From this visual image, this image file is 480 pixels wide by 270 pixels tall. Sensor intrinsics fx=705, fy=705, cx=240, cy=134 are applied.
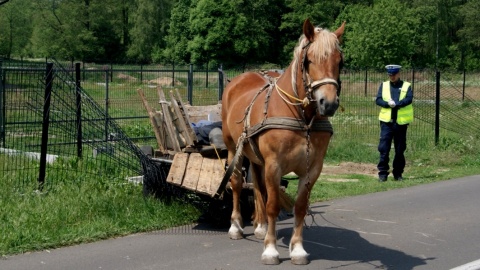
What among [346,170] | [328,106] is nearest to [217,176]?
[328,106]

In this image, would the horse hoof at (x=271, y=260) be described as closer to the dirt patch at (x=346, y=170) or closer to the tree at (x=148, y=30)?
the dirt patch at (x=346, y=170)

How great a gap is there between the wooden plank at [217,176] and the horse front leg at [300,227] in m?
1.39

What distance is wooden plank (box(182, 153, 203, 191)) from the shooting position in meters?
9.02

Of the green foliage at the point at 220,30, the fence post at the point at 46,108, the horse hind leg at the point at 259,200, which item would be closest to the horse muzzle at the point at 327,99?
the horse hind leg at the point at 259,200

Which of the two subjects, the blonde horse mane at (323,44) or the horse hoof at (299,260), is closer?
the blonde horse mane at (323,44)

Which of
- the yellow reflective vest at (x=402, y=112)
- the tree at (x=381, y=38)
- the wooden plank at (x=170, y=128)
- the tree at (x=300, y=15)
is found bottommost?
the wooden plank at (x=170, y=128)

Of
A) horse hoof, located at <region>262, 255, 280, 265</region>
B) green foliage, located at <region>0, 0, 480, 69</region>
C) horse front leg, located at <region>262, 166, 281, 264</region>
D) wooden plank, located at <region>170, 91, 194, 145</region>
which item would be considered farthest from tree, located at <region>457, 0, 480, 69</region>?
horse hoof, located at <region>262, 255, 280, 265</region>

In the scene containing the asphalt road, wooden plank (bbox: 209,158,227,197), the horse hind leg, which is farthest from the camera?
wooden plank (bbox: 209,158,227,197)

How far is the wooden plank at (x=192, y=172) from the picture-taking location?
355 inches

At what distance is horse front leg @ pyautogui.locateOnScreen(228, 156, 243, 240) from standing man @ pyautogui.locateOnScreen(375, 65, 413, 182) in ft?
18.0

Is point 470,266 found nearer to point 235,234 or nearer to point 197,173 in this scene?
point 235,234

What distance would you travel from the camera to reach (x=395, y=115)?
13719 millimetres

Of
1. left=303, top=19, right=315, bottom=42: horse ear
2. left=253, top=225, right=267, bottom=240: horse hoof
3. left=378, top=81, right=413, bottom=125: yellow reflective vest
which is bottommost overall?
left=253, top=225, right=267, bottom=240: horse hoof

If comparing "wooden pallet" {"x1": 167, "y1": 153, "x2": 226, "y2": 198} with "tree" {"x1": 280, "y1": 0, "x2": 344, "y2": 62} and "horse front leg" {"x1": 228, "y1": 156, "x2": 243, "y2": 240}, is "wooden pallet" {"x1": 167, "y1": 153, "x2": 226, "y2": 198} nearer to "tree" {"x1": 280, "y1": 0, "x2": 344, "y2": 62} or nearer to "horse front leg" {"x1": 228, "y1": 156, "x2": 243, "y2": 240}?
"horse front leg" {"x1": 228, "y1": 156, "x2": 243, "y2": 240}
